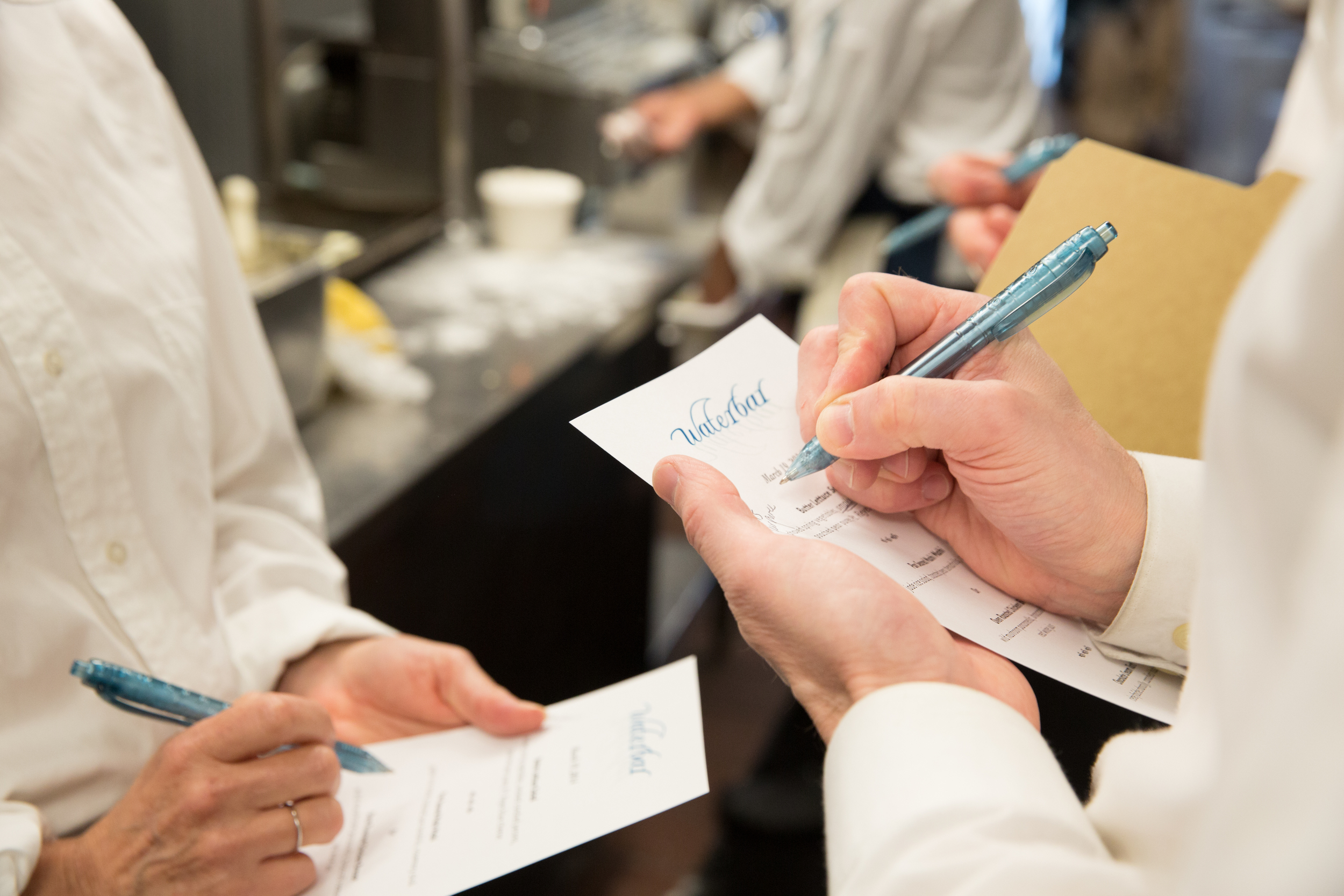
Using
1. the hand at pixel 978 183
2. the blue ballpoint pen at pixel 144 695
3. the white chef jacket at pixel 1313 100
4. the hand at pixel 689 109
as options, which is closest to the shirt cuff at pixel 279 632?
the blue ballpoint pen at pixel 144 695

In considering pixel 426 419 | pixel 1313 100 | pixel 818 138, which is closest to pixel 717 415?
pixel 1313 100

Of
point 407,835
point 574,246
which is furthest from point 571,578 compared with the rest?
point 407,835

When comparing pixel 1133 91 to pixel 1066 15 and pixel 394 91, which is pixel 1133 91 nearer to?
pixel 1066 15

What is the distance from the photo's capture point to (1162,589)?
0.64 metres

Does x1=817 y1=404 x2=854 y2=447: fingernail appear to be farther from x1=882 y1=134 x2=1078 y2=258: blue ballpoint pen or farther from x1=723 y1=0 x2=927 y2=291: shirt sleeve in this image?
x1=723 y1=0 x2=927 y2=291: shirt sleeve

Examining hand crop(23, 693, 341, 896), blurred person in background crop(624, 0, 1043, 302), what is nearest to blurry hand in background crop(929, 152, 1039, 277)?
blurred person in background crop(624, 0, 1043, 302)

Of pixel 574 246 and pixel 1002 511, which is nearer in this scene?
pixel 1002 511

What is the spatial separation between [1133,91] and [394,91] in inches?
119

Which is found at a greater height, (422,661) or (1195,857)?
(1195,857)

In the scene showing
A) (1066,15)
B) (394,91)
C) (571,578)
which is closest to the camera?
(571,578)

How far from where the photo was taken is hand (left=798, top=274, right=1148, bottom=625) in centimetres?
61

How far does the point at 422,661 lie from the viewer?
0.92 meters

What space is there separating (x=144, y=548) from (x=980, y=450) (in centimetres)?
64

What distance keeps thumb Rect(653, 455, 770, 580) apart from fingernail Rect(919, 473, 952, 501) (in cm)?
14
